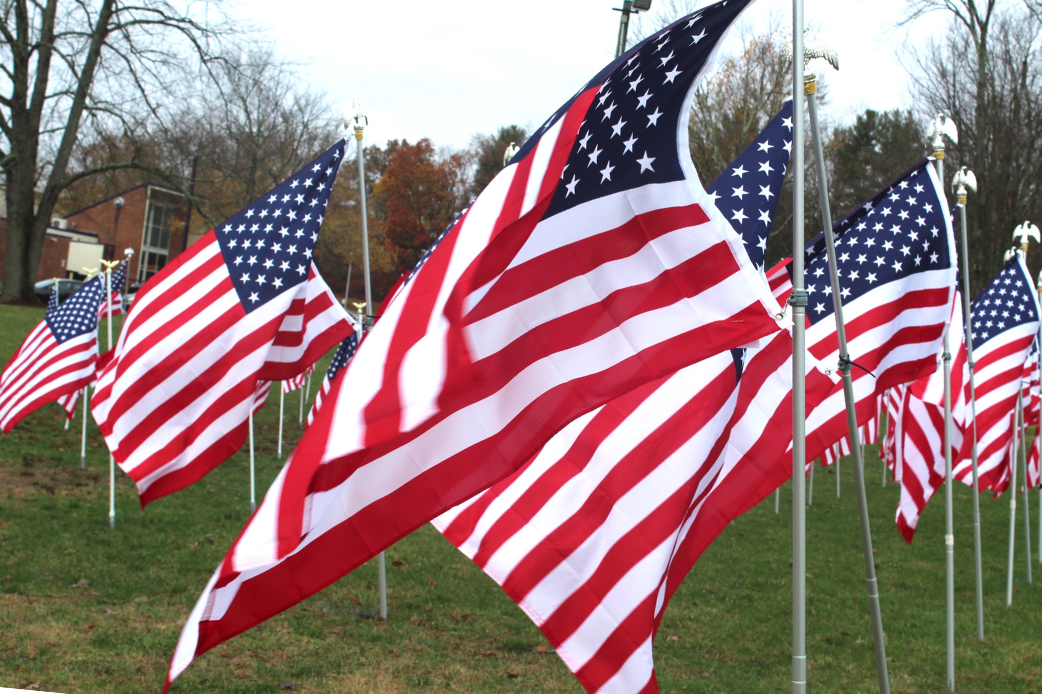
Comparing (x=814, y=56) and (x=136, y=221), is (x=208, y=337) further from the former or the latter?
(x=136, y=221)

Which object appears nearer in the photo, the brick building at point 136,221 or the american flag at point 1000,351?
the american flag at point 1000,351

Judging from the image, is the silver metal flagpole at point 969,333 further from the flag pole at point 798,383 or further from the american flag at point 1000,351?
the flag pole at point 798,383

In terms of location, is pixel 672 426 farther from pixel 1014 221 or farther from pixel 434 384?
pixel 1014 221

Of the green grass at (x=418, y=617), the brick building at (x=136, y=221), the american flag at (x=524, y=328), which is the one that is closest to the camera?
the american flag at (x=524, y=328)

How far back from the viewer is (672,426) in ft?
13.8

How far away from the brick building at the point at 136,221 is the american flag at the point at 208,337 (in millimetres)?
56296

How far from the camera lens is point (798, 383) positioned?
325cm

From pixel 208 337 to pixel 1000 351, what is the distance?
25.0ft

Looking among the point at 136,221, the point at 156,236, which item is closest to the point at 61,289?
the point at 136,221

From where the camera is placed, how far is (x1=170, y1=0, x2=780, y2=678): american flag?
3.12 meters

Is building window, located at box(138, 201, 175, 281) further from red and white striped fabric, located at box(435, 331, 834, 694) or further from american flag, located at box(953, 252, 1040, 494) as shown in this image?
red and white striped fabric, located at box(435, 331, 834, 694)

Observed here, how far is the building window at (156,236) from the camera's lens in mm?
61438

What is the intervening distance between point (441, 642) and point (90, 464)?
29.2ft

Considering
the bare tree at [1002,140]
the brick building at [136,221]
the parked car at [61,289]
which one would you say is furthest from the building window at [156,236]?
the bare tree at [1002,140]
